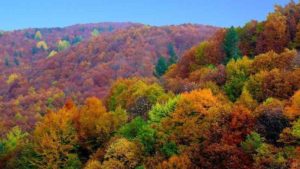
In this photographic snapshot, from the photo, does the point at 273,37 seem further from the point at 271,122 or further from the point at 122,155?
the point at 122,155

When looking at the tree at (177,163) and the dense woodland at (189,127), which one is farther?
the tree at (177,163)

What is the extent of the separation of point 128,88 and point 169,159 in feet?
124

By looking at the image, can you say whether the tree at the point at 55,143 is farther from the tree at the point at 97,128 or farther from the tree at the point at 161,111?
the tree at the point at 161,111

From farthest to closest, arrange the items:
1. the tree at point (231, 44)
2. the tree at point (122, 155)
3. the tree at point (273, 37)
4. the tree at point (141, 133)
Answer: the tree at point (231, 44), the tree at point (273, 37), the tree at point (141, 133), the tree at point (122, 155)

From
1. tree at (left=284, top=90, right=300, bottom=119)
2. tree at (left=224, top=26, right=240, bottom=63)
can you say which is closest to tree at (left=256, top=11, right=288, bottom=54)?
tree at (left=224, top=26, right=240, bottom=63)

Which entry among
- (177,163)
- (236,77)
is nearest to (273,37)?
(236,77)

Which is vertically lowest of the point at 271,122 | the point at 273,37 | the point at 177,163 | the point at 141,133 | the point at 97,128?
the point at 177,163

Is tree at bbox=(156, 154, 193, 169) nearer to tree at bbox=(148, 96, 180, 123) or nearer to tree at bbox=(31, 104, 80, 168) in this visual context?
tree at bbox=(148, 96, 180, 123)

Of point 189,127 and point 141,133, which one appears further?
point 141,133

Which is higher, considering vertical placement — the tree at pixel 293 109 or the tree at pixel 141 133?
the tree at pixel 293 109

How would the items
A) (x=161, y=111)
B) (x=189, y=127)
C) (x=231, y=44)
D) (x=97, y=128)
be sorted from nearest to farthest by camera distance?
(x=189, y=127), (x=161, y=111), (x=97, y=128), (x=231, y=44)

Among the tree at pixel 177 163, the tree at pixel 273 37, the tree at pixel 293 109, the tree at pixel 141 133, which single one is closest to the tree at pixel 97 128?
the tree at pixel 141 133

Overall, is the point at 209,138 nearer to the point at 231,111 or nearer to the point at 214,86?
the point at 231,111

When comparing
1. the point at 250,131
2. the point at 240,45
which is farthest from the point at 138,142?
the point at 240,45
